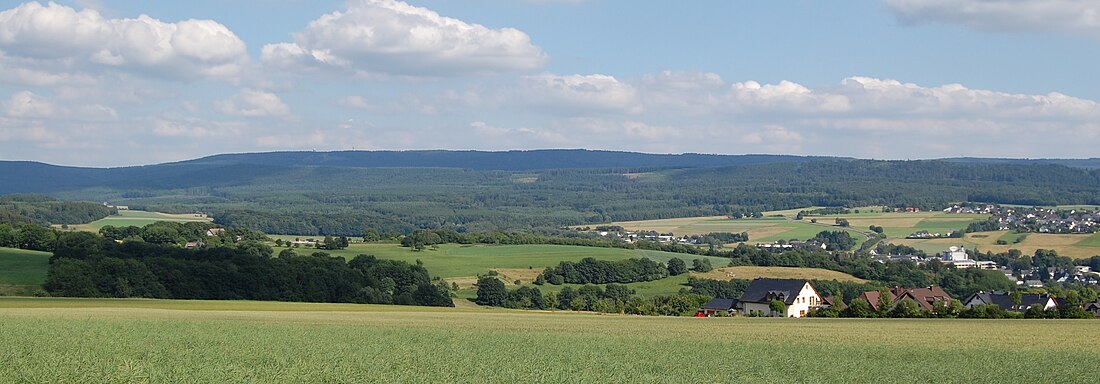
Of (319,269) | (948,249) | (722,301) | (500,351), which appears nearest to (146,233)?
(319,269)

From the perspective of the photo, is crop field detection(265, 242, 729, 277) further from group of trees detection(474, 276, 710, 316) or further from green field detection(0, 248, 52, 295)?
Answer: green field detection(0, 248, 52, 295)

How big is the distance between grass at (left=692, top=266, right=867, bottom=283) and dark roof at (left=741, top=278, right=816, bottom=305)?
18804 mm

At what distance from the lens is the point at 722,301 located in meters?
83.0

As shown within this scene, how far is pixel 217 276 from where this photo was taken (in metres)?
75.2

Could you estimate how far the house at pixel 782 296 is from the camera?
81.1m

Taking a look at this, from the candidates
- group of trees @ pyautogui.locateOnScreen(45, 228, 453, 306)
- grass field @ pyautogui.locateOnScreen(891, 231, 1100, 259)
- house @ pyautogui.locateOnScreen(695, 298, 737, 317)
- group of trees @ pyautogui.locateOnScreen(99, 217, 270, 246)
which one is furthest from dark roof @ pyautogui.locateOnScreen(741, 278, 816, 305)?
grass field @ pyautogui.locateOnScreen(891, 231, 1100, 259)

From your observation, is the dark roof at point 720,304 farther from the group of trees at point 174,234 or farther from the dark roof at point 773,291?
the group of trees at point 174,234

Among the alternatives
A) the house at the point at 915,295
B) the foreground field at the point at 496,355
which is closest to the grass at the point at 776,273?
the house at the point at 915,295

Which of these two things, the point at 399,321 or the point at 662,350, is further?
the point at 399,321

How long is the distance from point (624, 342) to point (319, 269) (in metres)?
53.0

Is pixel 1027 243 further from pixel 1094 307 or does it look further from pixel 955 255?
pixel 1094 307

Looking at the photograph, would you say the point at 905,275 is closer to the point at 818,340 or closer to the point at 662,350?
the point at 818,340

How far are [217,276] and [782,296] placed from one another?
41456 millimetres

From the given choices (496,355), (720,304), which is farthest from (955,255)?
(496,355)
